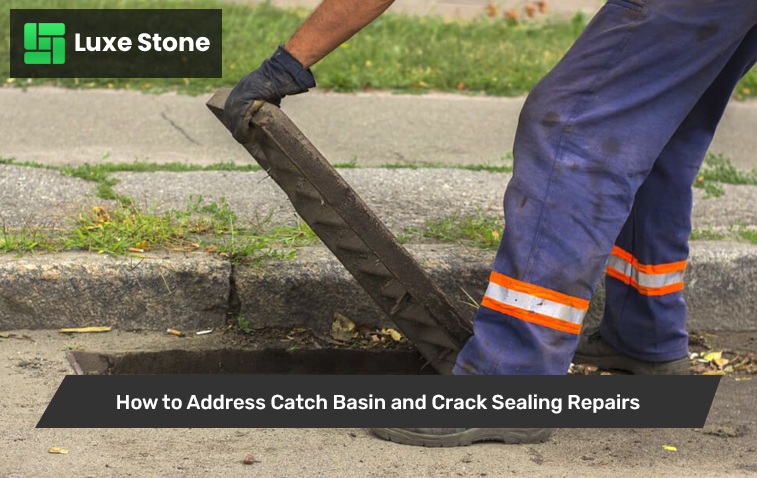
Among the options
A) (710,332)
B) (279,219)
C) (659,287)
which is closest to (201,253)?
(279,219)

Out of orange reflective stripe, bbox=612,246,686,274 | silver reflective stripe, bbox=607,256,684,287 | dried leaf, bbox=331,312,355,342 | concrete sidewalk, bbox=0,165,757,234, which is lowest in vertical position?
dried leaf, bbox=331,312,355,342

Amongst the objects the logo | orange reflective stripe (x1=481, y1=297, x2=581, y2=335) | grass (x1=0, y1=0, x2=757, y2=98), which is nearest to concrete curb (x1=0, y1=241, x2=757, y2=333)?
orange reflective stripe (x1=481, y1=297, x2=581, y2=335)

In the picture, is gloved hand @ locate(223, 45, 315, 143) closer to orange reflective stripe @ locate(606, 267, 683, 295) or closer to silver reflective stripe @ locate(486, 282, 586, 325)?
silver reflective stripe @ locate(486, 282, 586, 325)

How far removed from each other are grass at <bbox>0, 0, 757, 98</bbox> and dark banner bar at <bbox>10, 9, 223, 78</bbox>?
0.08m

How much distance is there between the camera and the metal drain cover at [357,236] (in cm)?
288

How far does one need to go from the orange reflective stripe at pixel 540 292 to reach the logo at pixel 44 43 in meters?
4.06

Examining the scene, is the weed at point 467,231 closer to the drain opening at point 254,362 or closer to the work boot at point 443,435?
the drain opening at point 254,362

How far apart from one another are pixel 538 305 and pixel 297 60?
862 mm

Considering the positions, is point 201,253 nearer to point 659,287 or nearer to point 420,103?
point 659,287

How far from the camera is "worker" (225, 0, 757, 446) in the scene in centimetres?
267

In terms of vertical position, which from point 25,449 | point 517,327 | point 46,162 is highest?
point 46,162

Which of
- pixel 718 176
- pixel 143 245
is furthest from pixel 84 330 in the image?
pixel 718 176

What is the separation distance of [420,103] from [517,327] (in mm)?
3241

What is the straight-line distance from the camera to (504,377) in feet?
9.01
